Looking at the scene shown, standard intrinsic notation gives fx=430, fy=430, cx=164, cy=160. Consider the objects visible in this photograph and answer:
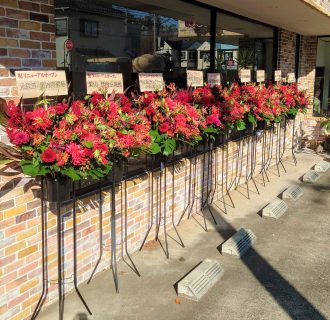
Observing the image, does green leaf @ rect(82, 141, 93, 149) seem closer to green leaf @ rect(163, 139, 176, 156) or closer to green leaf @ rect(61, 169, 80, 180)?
green leaf @ rect(61, 169, 80, 180)

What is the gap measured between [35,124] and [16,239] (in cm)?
96

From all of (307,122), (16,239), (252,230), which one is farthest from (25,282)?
(307,122)

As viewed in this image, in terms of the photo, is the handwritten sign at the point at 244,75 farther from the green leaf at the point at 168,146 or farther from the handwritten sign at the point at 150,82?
the green leaf at the point at 168,146

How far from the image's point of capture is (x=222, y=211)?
18.9ft

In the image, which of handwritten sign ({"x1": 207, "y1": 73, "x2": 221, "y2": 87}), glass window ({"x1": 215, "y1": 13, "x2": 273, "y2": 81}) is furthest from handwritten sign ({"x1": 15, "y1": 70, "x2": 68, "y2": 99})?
glass window ({"x1": 215, "y1": 13, "x2": 273, "y2": 81})

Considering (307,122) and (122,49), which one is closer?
(122,49)

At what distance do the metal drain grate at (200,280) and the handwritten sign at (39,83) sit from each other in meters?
1.87

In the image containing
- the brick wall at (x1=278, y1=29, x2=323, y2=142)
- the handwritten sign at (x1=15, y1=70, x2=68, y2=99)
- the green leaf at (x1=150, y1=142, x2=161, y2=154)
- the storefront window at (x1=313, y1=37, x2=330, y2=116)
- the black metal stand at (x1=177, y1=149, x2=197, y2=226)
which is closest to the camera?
the handwritten sign at (x1=15, y1=70, x2=68, y2=99)

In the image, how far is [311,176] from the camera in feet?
24.9

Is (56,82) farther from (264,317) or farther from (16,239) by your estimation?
(264,317)

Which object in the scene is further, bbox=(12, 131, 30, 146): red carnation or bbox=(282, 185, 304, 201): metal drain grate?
bbox=(282, 185, 304, 201): metal drain grate

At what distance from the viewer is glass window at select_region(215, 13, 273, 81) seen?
6.44 metres

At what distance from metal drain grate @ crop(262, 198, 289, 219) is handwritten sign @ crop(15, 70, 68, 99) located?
3382 mm

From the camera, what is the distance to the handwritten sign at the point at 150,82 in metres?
4.18
